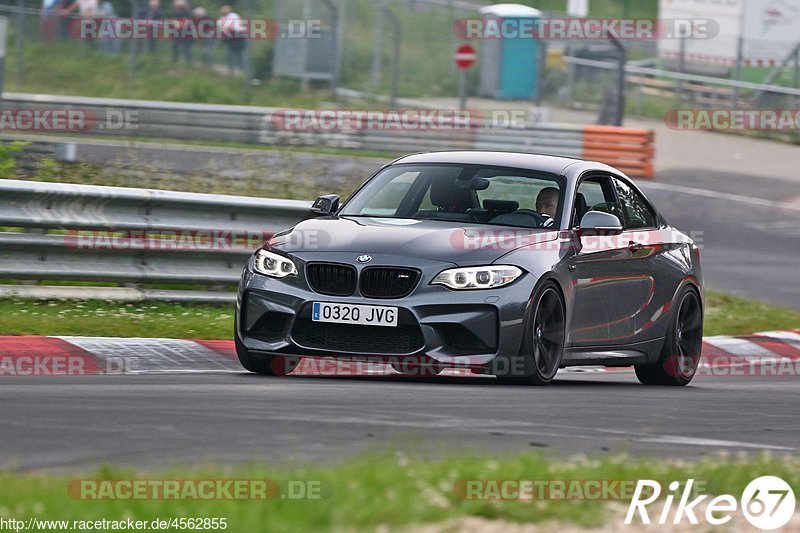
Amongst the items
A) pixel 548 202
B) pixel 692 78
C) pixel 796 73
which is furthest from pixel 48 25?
pixel 548 202

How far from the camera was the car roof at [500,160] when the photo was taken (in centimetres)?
1037

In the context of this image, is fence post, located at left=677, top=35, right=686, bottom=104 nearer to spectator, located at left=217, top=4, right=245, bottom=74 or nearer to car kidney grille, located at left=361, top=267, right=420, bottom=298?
spectator, located at left=217, top=4, right=245, bottom=74

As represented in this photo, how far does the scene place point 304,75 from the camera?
30.7 m

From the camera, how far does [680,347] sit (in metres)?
11.3

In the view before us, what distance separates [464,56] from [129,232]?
18123 mm

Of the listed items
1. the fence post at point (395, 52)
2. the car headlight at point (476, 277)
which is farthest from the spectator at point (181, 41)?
the car headlight at point (476, 277)

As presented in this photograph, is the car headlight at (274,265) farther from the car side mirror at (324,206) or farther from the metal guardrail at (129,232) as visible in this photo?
the metal guardrail at (129,232)

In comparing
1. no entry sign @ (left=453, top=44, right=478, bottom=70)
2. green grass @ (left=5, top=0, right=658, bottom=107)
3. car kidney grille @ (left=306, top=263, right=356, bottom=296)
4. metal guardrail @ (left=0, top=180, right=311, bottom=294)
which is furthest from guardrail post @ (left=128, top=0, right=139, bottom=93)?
car kidney grille @ (left=306, top=263, right=356, bottom=296)

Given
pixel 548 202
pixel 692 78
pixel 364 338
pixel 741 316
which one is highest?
pixel 548 202

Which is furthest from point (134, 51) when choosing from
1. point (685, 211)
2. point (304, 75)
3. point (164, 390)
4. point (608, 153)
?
point (164, 390)

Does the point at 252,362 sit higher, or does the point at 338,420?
the point at 338,420

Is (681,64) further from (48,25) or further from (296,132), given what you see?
(48,25)

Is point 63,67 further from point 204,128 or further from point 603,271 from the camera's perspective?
point 603,271

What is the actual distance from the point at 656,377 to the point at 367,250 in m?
3.11
